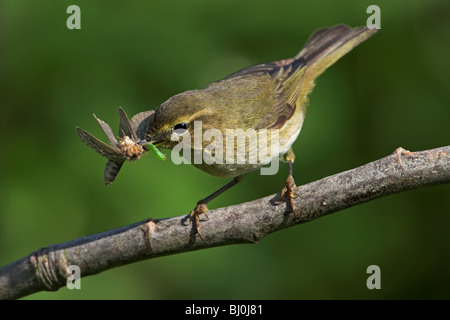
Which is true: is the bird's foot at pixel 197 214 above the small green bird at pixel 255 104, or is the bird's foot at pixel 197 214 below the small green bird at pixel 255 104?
below

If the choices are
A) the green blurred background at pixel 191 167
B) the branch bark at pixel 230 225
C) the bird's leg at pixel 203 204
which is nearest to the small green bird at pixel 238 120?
the bird's leg at pixel 203 204

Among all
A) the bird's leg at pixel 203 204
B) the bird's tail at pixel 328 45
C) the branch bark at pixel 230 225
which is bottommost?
the branch bark at pixel 230 225

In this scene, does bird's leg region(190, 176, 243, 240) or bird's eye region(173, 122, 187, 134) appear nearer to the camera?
bird's leg region(190, 176, 243, 240)

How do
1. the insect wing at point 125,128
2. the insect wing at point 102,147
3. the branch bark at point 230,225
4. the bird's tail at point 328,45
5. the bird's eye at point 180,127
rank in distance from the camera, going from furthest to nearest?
1. the bird's tail at point 328,45
2. the bird's eye at point 180,127
3. the insect wing at point 125,128
4. the insect wing at point 102,147
5. the branch bark at point 230,225

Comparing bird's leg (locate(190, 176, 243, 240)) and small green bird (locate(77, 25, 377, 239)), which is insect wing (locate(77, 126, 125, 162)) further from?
bird's leg (locate(190, 176, 243, 240))

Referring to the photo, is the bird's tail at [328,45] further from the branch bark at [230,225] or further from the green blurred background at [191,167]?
the branch bark at [230,225]

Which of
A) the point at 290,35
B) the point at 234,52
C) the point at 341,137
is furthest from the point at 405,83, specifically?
the point at 234,52

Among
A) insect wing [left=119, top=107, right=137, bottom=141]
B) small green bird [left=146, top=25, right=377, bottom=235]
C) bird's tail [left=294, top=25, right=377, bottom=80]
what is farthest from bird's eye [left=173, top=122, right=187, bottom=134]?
bird's tail [left=294, top=25, right=377, bottom=80]
